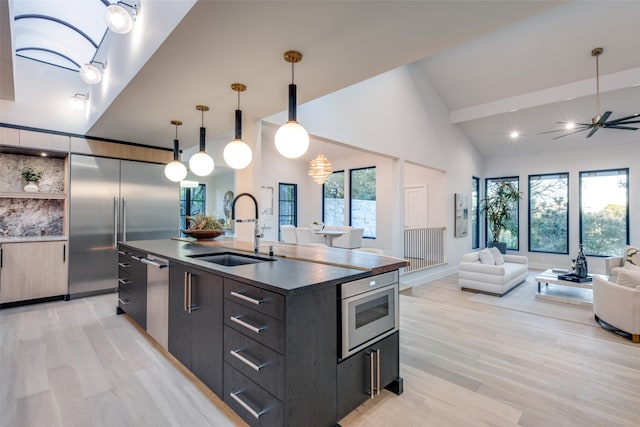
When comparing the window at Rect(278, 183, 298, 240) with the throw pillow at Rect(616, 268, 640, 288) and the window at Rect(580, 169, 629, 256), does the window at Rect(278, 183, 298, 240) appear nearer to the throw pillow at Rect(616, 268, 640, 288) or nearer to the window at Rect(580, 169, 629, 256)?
the throw pillow at Rect(616, 268, 640, 288)

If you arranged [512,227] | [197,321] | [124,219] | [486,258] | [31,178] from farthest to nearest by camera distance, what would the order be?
[512,227] < [486,258] < [124,219] < [31,178] < [197,321]

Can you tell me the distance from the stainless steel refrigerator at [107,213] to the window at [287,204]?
4192mm

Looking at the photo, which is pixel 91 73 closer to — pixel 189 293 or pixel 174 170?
pixel 174 170

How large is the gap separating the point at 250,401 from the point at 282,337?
1.67 feet

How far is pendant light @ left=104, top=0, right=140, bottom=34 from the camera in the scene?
2270 millimetres

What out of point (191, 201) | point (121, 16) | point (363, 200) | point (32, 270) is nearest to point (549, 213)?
point (363, 200)

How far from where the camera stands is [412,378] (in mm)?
2295

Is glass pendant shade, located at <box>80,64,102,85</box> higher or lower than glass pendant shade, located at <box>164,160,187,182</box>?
higher

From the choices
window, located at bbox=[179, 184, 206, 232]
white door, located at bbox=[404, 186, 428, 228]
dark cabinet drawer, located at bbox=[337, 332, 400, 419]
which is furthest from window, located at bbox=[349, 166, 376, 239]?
dark cabinet drawer, located at bbox=[337, 332, 400, 419]

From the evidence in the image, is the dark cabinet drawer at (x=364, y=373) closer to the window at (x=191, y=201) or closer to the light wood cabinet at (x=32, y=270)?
the light wood cabinet at (x=32, y=270)

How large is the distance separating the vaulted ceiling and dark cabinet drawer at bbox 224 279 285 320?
1558mm

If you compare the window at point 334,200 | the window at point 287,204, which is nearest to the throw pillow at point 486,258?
the window at point 334,200

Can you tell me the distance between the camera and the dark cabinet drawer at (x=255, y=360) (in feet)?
4.67

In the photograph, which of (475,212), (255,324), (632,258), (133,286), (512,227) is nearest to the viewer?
(255,324)
